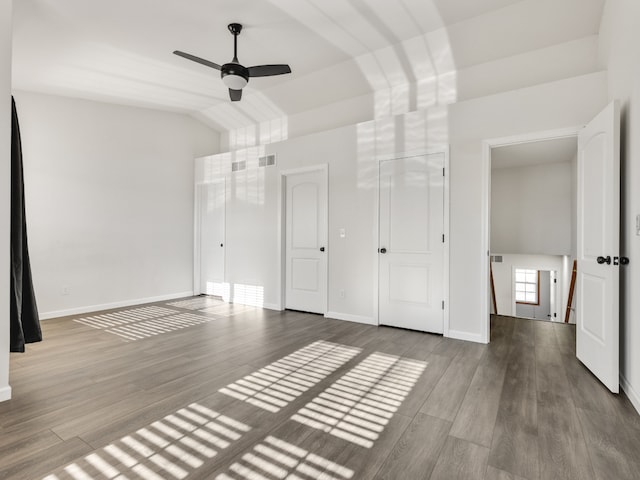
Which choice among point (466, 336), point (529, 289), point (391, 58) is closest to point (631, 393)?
point (466, 336)

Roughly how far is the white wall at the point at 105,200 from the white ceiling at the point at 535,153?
535cm

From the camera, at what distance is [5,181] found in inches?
96.9

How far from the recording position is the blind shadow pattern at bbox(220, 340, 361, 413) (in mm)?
2556

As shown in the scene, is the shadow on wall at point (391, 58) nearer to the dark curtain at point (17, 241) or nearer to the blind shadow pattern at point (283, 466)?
the dark curtain at point (17, 241)

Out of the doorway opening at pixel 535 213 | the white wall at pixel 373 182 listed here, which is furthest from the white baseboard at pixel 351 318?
the doorway opening at pixel 535 213

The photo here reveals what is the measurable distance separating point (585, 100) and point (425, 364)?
302 cm

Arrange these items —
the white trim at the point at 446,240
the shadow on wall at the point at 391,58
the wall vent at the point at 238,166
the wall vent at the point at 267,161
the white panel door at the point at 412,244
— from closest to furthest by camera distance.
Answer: the shadow on wall at the point at 391,58 < the white trim at the point at 446,240 < the white panel door at the point at 412,244 < the wall vent at the point at 267,161 < the wall vent at the point at 238,166

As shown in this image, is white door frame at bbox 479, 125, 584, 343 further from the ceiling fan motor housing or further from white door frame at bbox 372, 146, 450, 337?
the ceiling fan motor housing

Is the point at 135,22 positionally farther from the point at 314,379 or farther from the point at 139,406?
the point at 314,379

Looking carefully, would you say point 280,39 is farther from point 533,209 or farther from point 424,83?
point 533,209

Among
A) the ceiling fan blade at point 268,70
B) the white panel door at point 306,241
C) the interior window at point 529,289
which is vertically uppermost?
the ceiling fan blade at point 268,70

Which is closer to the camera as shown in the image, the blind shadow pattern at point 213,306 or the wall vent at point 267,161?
the blind shadow pattern at point 213,306

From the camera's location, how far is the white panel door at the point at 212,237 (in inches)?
258

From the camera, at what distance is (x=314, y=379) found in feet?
9.54
